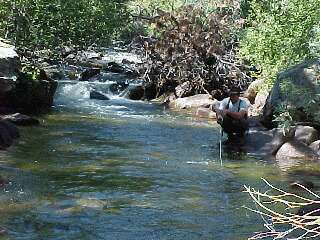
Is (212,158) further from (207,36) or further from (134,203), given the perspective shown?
(207,36)

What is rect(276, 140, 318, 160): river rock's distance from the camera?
12461mm

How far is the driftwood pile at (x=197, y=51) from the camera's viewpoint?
22.2m

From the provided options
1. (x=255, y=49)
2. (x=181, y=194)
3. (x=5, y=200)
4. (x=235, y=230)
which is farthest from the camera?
(x=255, y=49)

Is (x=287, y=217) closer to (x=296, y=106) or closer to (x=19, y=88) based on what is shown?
(x=296, y=106)

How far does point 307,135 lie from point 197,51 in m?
9.29

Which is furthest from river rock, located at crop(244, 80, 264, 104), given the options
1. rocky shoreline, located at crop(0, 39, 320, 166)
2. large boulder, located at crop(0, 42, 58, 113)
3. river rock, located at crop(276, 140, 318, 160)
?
river rock, located at crop(276, 140, 318, 160)

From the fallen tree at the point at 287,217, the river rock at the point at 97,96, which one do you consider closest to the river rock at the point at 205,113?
the river rock at the point at 97,96

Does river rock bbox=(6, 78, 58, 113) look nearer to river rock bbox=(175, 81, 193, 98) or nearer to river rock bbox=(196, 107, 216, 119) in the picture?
river rock bbox=(196, 107, 216, 119)

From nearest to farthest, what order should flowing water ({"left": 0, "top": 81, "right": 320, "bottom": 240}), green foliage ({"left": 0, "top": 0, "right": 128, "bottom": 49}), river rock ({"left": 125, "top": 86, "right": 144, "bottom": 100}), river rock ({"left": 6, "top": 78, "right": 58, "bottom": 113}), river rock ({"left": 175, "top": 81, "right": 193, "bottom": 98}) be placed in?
1. flowing water ({"left": 0, "top": 81, "right": 320, "bottom": 240})
2. river rock ({"left": 6, "top": 78, "right": 58, "bottom": 113})
3. green foliage ({"left": 0, "top": 0, "right": 128, "bottom": 49})
4. river rock ({"left": 175, "top": 81, "right": 193, "bottom": 98})
5. river rock ({"left": 125, "top": 86, "right": 144, "bottom": 100})

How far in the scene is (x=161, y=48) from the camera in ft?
74.8

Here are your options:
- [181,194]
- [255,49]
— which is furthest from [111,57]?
[181,194]

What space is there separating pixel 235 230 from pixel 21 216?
106 inches

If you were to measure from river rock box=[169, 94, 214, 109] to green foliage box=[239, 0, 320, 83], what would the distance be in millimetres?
2193

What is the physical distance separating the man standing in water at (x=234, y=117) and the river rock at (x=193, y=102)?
6677 mm
